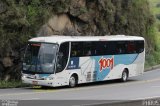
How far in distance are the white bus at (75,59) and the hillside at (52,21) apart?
8.84ft

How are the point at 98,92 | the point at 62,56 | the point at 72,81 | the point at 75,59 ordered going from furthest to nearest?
the point at 72,81
the point at 75,59
the point at 62,56
the point at 98,92

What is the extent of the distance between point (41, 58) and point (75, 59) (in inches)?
82.2

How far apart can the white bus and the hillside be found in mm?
2695

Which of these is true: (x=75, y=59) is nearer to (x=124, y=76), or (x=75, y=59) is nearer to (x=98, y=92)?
(x=98, y=92)

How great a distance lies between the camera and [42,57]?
28.2 meters

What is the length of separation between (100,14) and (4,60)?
10531mm

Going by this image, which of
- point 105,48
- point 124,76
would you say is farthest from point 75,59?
point 124,76

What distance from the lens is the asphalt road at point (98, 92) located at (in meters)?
Answer: 23.0

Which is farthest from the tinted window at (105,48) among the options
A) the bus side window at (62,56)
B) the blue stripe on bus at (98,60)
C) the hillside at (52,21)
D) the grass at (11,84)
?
the hillside at (52,21)

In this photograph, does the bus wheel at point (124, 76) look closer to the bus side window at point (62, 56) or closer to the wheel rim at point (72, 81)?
the wheel rim at point (72, 81)

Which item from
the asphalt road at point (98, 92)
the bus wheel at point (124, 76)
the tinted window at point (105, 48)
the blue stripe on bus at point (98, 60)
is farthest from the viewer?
the bus wheel at point (124, 76)

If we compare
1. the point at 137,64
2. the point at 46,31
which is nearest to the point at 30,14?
the point at 46,31

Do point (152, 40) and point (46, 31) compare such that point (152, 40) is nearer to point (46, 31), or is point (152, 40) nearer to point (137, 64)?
point (137, 64)

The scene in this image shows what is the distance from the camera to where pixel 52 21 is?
34.4m
